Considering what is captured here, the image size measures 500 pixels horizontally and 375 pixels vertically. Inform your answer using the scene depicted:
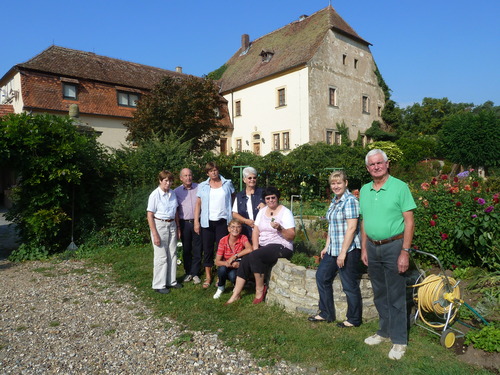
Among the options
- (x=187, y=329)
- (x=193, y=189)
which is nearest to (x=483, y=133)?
(x=193, y=189)

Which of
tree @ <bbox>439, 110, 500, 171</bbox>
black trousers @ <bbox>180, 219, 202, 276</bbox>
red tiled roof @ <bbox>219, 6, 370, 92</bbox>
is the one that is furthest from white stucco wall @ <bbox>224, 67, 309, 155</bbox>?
black trousers @ <bbox>180, 219, 202, 276</bbox>

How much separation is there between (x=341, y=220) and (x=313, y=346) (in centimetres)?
134

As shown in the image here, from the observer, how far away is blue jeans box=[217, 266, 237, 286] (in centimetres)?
518

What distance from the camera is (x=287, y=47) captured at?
27516 mm

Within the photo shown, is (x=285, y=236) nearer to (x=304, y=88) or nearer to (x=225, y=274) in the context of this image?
(x=225, y=274)

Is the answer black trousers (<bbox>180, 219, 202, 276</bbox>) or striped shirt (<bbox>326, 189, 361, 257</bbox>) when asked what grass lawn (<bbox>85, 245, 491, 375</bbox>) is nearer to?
black trousers (<bbox>180, 219, 202, 276</bbox>)

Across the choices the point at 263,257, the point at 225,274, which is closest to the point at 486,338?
the point at 263,257

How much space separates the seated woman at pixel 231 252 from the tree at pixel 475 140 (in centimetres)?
1937

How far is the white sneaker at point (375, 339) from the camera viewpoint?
3.68m

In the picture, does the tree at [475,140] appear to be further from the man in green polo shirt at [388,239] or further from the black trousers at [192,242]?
the man in green polo shirt at [388,239]

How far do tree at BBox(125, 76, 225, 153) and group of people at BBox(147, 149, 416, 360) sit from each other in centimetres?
1381

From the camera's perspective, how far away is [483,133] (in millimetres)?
19688

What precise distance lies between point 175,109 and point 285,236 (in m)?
15.5

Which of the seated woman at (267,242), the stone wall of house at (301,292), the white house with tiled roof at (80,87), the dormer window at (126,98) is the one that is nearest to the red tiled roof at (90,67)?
the white house with tiled roof at (80,87)
